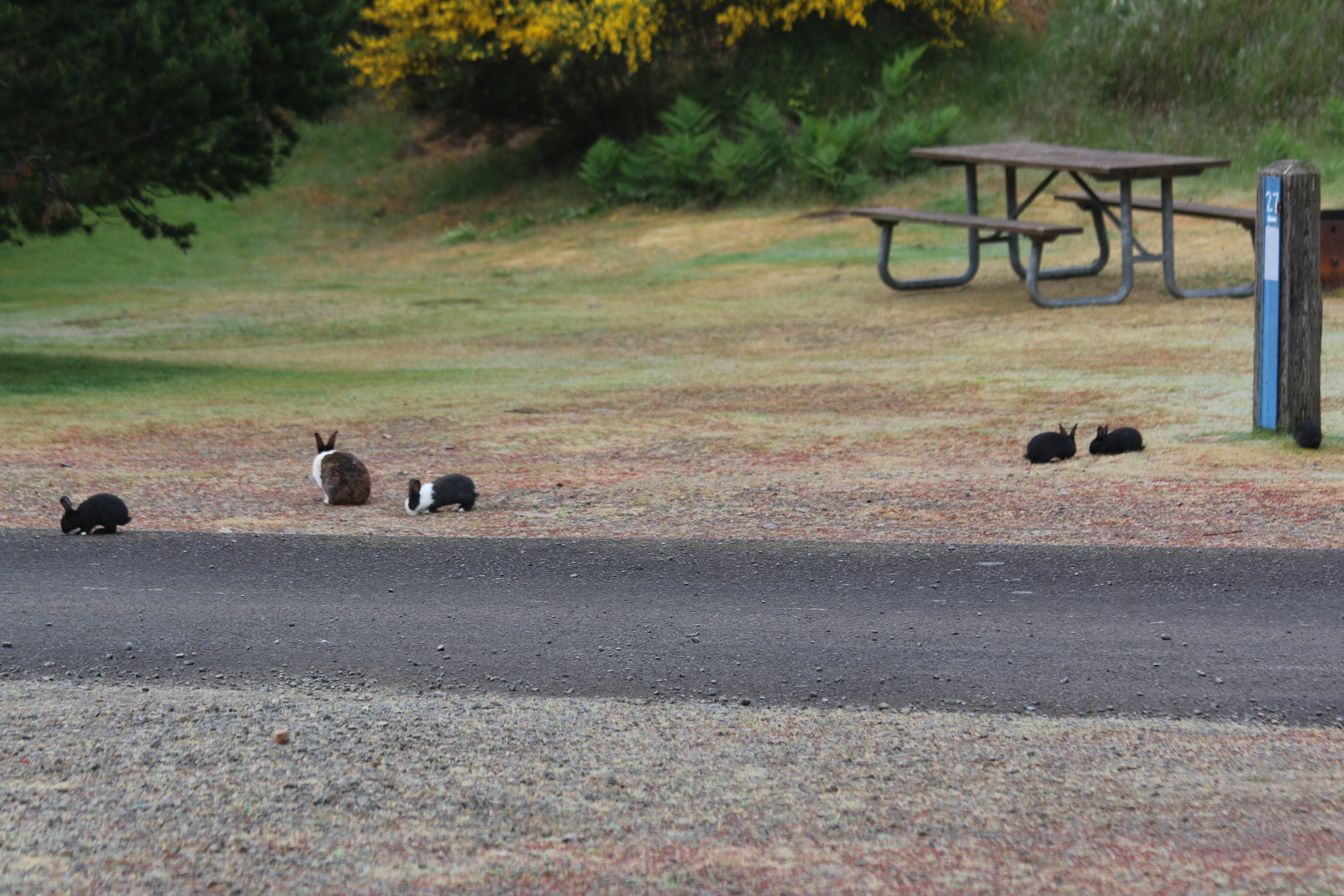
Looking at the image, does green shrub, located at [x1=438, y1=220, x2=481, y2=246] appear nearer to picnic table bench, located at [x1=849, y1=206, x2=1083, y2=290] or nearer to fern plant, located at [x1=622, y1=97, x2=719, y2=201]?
fern plant, located at [x1=622, y1=97, x2=719, y2=201]

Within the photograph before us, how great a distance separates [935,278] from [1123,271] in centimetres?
258

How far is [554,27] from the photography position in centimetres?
2356

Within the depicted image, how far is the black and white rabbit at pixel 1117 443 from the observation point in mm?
7699

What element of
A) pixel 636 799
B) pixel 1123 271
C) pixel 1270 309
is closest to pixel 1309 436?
pixel 1270 309

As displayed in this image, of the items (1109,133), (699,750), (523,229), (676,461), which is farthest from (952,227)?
(699,750)

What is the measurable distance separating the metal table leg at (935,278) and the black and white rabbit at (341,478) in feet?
31.3

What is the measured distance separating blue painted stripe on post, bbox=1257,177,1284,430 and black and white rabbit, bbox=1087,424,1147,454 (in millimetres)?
936

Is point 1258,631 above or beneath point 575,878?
beneath

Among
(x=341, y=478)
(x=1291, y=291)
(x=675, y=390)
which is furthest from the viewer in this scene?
(x=675, y=390)

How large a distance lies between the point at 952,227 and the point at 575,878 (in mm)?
17844

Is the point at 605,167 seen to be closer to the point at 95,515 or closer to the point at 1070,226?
the point at 1070,226

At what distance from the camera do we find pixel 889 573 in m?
5.46

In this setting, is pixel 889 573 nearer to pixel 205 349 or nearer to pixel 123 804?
pixel 123 804

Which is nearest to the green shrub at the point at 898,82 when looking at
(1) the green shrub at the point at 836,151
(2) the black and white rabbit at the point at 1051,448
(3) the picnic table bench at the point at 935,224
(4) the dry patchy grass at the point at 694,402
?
(1) the green shrub at the point at 836,151
